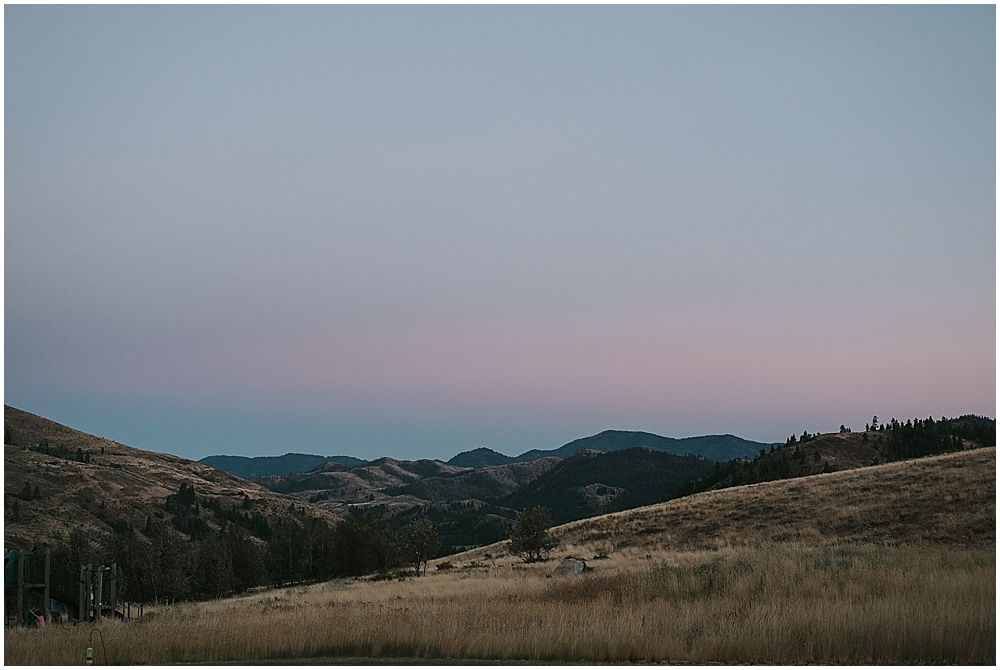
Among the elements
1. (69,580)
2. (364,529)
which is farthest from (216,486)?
(69,580)

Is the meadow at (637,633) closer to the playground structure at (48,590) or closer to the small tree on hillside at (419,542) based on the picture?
the playground structure at (48,590)

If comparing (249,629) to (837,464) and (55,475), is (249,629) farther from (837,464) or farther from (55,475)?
(55,475)

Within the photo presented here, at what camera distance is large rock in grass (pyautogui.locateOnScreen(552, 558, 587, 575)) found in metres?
26.4

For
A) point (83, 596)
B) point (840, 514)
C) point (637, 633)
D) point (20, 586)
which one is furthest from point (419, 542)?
point (637, 633)

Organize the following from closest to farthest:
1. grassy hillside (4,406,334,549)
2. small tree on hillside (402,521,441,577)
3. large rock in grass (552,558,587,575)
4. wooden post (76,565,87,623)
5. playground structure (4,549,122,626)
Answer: playground structure (4,549,122,626) → wooden post (76,565,87,623) → large rock in grass (552,558,587,575) → small tree on hillside (402,521,441,577) → grassy hillside (4,406,334,549)

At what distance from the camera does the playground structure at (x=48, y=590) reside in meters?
19.5

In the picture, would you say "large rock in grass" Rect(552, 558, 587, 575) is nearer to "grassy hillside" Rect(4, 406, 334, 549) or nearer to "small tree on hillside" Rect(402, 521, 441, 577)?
"small tree on hillside" Rect(402, 521, 441, 577)

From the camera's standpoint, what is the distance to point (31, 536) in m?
89.1

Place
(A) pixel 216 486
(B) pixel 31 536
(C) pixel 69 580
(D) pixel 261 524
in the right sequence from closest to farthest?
(C) pixel 69 580 → (B) pixel 31 536 → (D) pixel 261 524 → (A) pixel 216 486

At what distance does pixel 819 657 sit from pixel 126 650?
886 cm

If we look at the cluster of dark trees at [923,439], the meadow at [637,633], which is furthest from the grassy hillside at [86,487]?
the cluster of dark trees at [923,439]

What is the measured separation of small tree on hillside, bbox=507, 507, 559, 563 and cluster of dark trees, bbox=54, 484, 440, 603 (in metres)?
7.67

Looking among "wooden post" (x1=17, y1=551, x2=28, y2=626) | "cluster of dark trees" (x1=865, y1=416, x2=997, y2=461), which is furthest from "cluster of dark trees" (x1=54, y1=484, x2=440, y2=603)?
"cluster of dark trees" (x1=865, y1=416, x2=997, y2=461)

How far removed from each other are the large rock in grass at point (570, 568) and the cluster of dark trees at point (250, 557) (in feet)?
57.9
